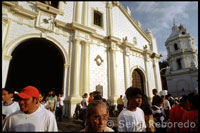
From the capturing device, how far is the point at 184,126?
195cm

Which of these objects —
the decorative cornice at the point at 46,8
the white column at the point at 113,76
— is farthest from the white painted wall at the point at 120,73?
the decorative cornice at the point at 46,8

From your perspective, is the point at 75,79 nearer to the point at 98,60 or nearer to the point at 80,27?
the point at 98,60

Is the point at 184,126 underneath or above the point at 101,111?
underneath

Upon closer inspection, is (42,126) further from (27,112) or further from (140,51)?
(140,51)

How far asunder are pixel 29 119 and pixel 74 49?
6.66 metres

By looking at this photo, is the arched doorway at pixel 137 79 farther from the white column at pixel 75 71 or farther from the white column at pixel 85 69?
the white column at pixel 75 71

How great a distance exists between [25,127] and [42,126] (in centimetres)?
17

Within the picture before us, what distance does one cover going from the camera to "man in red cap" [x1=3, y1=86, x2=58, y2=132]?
1.29m

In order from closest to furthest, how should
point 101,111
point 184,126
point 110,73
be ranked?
point 101,111
point 184,126
point 110,73

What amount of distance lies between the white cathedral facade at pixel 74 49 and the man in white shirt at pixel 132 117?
17.7 ft

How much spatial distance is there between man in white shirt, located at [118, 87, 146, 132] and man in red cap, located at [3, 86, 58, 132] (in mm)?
861

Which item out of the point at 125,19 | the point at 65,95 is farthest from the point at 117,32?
the point at 65,95

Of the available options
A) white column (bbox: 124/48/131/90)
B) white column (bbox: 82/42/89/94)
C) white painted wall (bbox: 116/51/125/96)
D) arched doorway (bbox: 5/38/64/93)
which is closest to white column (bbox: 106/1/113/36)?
white painted wall (bbox: 116/51/125/96)

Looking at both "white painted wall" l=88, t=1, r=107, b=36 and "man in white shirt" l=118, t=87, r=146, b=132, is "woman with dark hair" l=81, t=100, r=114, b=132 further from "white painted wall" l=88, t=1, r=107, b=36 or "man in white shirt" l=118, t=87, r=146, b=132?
"white painted wall" l=88, t=1, r=107, b=36
